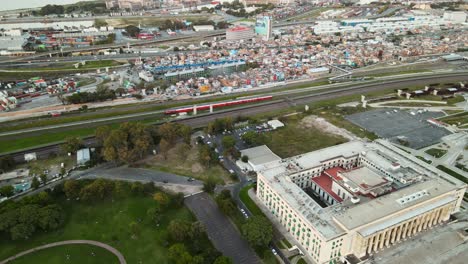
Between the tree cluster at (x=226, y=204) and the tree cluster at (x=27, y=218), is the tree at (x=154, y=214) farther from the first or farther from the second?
the tree cluster at (x=27, y=218)

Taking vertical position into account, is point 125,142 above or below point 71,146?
above

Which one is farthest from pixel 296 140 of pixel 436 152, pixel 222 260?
pixel 222 260

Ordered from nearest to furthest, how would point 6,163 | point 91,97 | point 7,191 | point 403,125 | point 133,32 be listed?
1. point 7,191
2. point 6,163
3. point 403,125
4. point 91,97
5. point 133,32

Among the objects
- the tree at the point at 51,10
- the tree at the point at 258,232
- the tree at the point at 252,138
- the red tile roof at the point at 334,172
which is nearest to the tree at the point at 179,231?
the tree at the point at 258,232

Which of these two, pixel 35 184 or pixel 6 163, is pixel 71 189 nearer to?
pixel 35 184

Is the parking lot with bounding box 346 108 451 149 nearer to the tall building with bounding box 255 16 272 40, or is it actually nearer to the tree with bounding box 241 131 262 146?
the tree with bounding box 241 131 262 146

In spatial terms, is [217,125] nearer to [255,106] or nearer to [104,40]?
[255,106]
